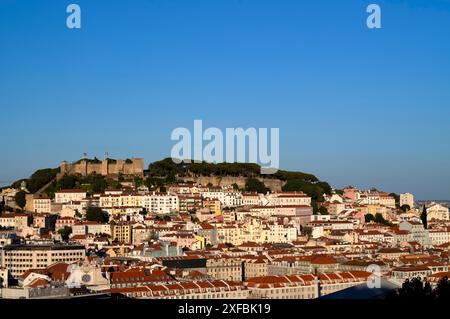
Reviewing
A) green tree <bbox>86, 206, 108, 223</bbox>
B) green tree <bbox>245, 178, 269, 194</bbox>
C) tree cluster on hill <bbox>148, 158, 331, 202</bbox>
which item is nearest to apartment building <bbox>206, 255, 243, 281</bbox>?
green tree <bbox>86, 206, 108, 223</bbox>

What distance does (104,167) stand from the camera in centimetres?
3509

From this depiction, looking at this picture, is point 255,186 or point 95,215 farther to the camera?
point 255,186

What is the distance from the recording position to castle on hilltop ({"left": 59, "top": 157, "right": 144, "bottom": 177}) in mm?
35000

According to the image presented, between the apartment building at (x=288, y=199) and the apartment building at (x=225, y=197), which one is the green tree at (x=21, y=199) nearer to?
the apartment building at (x=225, y=197)

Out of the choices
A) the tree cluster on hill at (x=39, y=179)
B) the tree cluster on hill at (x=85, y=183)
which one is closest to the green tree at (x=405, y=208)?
the tree cluster on hill at (x=85, y=183)

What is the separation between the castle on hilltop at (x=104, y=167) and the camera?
35.0 metres

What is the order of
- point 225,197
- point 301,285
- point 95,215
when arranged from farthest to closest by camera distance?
1. point 225,197
2. point 95,215
3. point 301,285

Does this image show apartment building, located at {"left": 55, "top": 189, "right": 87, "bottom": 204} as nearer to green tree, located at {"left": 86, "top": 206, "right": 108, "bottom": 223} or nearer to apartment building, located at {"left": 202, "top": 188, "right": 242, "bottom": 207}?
green tree, located at {"left": 86, "top": 206, "right": 108, "bottom": 223}

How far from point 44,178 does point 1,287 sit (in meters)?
17.2

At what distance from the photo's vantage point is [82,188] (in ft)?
109

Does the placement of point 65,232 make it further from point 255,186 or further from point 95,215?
point 255,186

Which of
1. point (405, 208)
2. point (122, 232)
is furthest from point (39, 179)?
point (405, 208)
